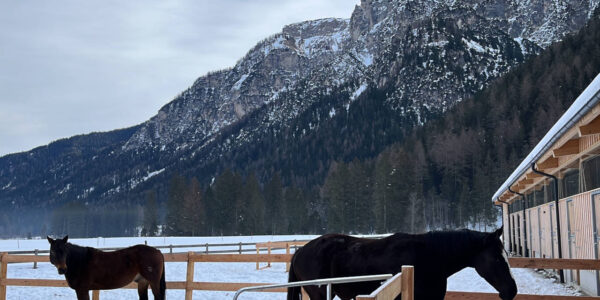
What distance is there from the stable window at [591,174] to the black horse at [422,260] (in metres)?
4.16

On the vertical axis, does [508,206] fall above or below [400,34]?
below

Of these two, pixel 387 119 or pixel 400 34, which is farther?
pixel 400 34

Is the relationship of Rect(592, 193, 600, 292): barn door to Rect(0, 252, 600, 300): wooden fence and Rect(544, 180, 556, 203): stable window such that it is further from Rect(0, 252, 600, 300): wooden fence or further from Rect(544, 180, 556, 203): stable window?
Rect(544, 180, 556, 203): stable window

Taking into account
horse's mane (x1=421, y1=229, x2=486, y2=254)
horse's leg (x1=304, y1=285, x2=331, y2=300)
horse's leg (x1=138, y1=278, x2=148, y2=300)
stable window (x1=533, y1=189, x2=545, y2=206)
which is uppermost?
stable window (x1=533, y1=189, x2=545, y2=206)

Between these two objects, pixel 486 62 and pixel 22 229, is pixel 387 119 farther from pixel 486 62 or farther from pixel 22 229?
pixel 22 229

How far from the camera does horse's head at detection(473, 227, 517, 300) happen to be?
227 inches

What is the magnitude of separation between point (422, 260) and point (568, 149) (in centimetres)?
545

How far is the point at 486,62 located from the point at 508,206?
137 m

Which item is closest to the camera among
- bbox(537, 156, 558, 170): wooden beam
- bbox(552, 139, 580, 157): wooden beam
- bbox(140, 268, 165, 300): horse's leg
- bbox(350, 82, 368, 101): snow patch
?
bbox(140, 268, 165, 300): horse's leg

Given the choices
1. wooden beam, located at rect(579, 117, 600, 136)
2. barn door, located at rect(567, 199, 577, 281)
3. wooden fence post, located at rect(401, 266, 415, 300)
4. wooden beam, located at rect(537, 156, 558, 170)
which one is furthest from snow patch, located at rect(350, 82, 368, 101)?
wooden fence post, located at rect(401, 266, 415, 300)

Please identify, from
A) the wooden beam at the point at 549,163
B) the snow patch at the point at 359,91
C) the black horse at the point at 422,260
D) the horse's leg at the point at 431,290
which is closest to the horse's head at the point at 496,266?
the black horse at the point at 422,260

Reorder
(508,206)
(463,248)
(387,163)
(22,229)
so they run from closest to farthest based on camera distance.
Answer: (463,248)
(508,206)
(387,163)
(22,229)

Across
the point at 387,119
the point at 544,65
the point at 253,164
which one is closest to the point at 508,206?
the point at 544,65

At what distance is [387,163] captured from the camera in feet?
224
